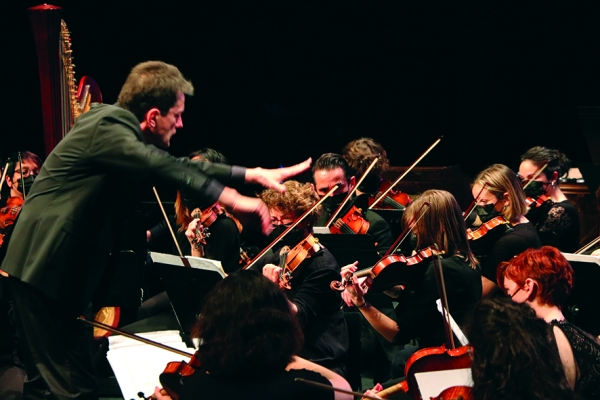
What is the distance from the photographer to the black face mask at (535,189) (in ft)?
17.1

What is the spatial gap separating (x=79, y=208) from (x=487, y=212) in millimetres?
3058

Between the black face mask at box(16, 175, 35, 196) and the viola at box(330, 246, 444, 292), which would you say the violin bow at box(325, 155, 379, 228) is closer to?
the viola at box(330, 246, 444, 292)

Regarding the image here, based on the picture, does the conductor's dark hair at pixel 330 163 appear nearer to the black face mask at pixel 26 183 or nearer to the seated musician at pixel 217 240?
the seated musician at pixel 217 240

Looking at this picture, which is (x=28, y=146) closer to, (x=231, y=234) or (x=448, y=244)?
(x=231, y=234)

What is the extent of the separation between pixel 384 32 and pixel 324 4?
635 mm

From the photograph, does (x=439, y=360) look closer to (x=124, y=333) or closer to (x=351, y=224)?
(x=124, y=333)

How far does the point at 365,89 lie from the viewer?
725 cm

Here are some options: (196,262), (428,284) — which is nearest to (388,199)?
(428,284)

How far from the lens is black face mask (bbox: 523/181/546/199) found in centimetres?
522

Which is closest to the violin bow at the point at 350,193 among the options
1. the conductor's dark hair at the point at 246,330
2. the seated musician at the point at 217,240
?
the seated musician at the point at 217,240

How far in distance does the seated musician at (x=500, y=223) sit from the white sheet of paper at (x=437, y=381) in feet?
6.70

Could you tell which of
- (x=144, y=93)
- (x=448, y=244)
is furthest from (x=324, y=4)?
(x=144, y=93)

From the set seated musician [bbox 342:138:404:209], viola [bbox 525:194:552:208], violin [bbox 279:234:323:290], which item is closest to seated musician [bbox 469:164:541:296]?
viola [bbox 525:194:552:208]

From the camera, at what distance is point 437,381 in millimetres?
2170
